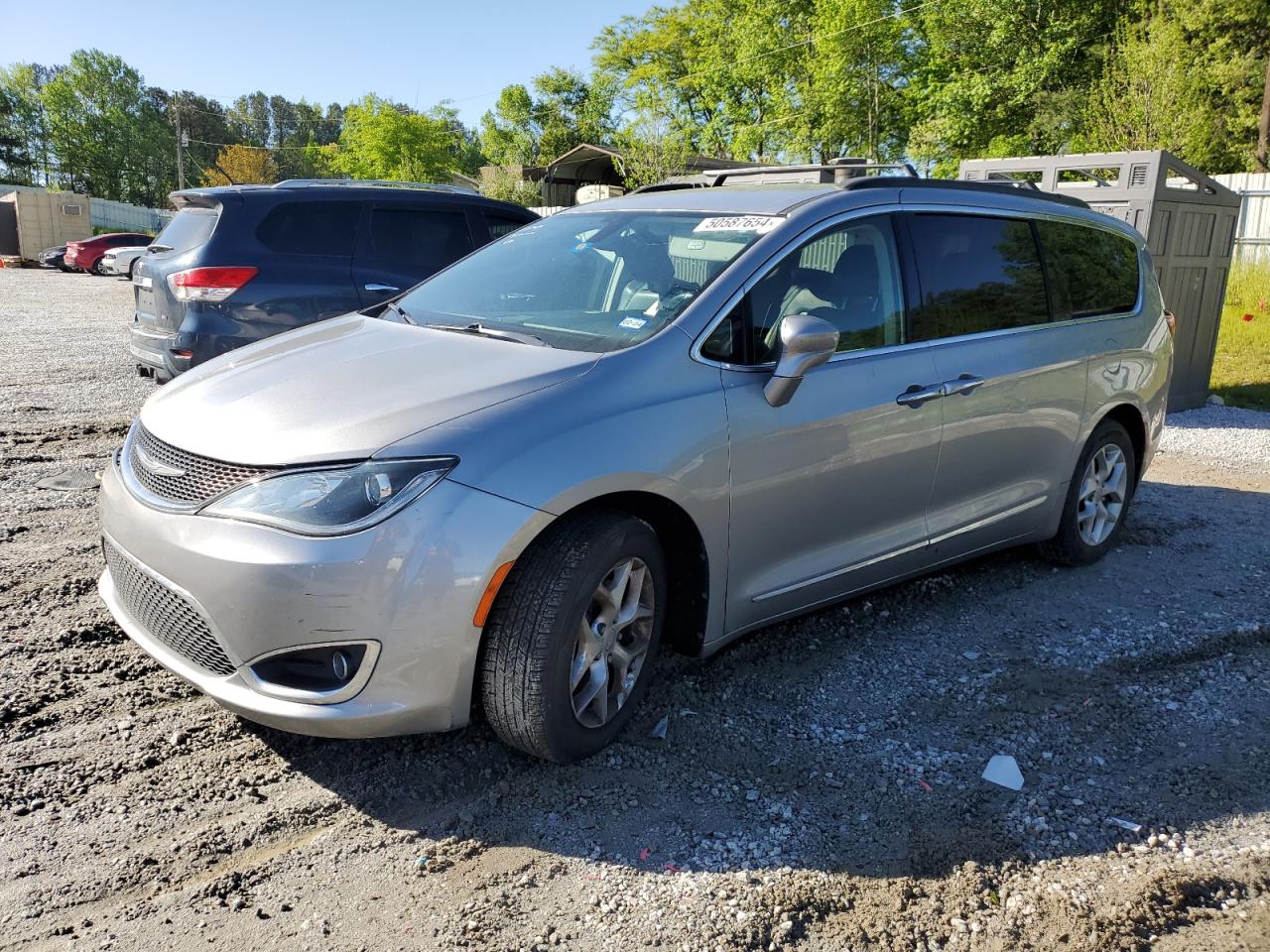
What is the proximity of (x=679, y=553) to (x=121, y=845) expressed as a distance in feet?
6.04

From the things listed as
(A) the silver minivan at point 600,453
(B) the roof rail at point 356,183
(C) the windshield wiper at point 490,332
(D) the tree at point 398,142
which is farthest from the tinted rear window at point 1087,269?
(D) the tree at point 398,142

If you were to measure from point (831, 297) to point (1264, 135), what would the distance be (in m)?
33.3

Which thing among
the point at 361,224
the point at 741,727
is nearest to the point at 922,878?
the point at 741,727

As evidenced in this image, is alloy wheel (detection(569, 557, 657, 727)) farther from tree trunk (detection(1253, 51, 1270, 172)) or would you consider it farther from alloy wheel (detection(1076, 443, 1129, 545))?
tree trunk (detection(1253, 51, 1270, 172))

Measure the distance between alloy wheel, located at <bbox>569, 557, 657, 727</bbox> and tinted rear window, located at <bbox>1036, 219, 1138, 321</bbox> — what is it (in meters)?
2.80

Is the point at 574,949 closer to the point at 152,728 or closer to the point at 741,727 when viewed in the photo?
the point at 741,727

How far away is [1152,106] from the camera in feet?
66.3

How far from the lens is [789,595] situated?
365 cm

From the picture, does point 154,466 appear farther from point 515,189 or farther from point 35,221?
point 35,221

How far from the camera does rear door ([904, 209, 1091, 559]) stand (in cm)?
414

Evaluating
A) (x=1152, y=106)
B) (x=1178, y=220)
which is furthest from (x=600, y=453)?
(x=1152, y=106)

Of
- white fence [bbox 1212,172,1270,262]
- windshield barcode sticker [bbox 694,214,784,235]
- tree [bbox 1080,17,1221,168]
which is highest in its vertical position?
tree [bbox 1080,17,1221,168]

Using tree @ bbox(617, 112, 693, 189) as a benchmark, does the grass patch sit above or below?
below

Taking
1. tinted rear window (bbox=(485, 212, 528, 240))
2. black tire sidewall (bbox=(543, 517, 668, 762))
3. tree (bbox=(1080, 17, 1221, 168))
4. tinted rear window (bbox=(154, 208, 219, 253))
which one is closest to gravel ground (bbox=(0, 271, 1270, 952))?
black tire sidewall (bbox=(543, 517, 668, 762))
